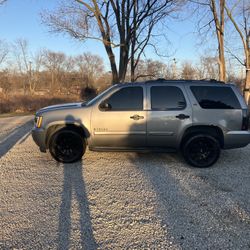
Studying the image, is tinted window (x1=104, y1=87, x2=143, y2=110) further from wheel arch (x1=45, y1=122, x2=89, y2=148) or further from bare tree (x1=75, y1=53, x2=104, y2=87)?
bare tree (x1=75, y1=53, x2=104, y2=87)

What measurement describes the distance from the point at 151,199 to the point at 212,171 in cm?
197

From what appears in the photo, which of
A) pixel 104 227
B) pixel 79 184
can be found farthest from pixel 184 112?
pixel 104 227

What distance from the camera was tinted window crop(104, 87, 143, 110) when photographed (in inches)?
204

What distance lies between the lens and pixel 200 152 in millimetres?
5219

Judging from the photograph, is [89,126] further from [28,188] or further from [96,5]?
[96,5]

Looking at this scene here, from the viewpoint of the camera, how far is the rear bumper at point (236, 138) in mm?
5098

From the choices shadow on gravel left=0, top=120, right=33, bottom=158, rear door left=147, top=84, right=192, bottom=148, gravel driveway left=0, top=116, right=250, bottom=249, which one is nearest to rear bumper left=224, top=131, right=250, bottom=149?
gravel driveway left=0, top=116, right=250, bottom=249

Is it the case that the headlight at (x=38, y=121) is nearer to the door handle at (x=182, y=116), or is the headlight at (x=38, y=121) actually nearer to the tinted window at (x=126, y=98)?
the tinted window at (x=126, y=98)

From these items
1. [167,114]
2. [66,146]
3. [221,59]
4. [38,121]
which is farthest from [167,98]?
[221,59]

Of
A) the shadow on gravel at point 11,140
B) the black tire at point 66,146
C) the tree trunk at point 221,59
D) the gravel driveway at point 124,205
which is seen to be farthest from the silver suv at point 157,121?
the tree trunk at point 221,59

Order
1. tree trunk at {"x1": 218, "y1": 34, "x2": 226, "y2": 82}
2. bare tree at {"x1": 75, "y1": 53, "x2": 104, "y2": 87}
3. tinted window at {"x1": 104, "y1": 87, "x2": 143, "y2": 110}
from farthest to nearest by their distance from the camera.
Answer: bare tree at {"x1": 75, "y1": 53, "x2": 104, "y2": 87} < tree trunk at {"x1": 218, "y1": 34, "x2": 226, "y2": 82} < tinted window at {"x1": 104, "y1": 87, "x2": 143, "y2": 110}

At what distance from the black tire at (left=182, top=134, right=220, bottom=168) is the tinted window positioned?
4.91 ft

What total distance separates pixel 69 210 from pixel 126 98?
9.12 ft

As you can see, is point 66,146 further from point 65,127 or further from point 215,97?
point 215,97
